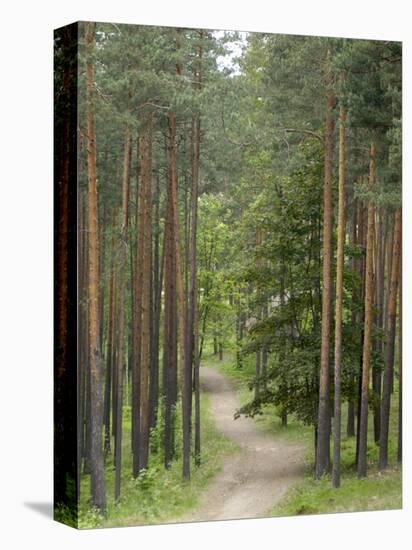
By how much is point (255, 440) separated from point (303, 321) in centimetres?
158

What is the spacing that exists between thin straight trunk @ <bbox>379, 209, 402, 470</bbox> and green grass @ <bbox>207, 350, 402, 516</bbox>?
8 cm

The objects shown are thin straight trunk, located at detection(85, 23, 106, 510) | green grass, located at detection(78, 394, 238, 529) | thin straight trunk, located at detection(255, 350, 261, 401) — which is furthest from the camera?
thin straight trunk, located at detection(255, 350, 261, 401)

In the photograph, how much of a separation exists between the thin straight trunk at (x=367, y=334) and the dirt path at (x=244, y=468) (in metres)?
0.90

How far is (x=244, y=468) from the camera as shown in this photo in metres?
13.1

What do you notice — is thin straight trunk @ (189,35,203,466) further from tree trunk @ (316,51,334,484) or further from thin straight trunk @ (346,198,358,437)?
thin straight trunk @ (346,198,358,437)

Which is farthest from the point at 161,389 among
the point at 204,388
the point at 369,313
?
the point at 369,313

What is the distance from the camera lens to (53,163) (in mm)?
12531

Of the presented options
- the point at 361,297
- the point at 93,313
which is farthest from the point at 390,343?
the point at 93,313

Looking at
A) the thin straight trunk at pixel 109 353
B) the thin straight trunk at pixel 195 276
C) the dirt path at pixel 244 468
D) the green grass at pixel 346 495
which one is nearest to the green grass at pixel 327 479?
the green grass at pixel 346 495

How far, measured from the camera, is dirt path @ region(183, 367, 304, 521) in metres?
12.8

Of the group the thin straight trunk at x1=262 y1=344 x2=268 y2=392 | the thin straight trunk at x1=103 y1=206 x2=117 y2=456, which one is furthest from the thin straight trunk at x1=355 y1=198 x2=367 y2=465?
the thin straight trunk at x1=103 y1=206 x2=117 y2=456

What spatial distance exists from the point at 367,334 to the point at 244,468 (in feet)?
7.72

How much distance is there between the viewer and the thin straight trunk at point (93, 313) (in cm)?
1195

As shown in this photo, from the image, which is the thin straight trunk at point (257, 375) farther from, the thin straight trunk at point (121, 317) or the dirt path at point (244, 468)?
the thin straight trunk at point (121, 317)
